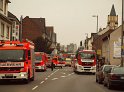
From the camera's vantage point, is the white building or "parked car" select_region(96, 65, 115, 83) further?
the white building

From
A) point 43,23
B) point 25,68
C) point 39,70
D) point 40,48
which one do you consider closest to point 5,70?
point 25,68

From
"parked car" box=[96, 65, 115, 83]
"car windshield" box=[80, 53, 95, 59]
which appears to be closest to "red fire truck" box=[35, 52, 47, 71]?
"car windshield" box=[80, 53, 95, 59]

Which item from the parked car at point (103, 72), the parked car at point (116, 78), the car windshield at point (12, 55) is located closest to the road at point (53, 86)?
the parked car at point (116, 78)

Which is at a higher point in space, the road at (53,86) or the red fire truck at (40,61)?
the red fire truck at (40,61)

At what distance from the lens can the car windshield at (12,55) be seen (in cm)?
2803

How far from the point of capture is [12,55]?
28.2 m

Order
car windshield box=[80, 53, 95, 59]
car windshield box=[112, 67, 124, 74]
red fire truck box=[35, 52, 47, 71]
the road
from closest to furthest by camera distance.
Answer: the road < car windshield box=[112, 67, 124, 74] < car windshield box=[80, 53, 95, 59] < red fire truck box=[35, 52, 47, 71]

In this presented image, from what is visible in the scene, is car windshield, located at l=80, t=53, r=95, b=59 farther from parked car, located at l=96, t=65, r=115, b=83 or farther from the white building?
parked car, located at l=96, t=65, r=115, b=83

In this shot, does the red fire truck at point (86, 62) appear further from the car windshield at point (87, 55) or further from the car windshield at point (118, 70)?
the car windshield at point (118, 70)

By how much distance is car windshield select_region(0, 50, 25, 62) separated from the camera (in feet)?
92.0

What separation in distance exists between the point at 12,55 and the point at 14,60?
0.40m

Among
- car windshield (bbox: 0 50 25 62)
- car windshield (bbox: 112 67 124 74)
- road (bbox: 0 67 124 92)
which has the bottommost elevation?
road (bbox: 0 67 124 92)

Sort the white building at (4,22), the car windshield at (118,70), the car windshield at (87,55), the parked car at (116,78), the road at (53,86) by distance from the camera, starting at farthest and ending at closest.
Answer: the white building at (4,22)
the car windshield at (87,55)
the car windshield at (118,70)
the parked car at (116,78)
the road at (53,86)

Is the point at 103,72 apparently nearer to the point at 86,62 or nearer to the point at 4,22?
the point at 86,62
